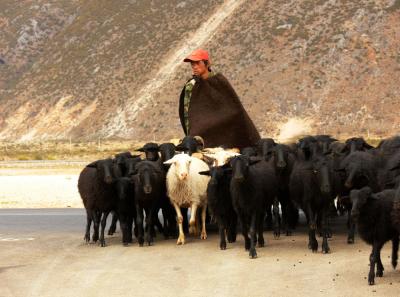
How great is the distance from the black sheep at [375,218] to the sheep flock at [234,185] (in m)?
0.84

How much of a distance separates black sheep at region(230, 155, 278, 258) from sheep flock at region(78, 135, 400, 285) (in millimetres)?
18

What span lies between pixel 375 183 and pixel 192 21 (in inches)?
3584

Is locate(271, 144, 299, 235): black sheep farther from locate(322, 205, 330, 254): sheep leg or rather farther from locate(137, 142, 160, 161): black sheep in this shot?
locate(137, 142, 160, 161): black sheep

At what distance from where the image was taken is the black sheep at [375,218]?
12.2 metres

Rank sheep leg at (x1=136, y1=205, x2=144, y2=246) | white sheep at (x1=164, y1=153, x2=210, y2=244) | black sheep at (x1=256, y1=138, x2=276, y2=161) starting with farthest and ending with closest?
black sheep at (x1=256, y1=138, x2=276, y2=161), white sheep at (x1=164, y1=153, x2=210, y2=244), sheep leg at (x1=136, y1=205, x2=144, y2=246)

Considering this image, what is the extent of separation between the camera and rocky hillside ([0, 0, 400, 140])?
279 feet

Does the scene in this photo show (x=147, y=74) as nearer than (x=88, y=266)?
No

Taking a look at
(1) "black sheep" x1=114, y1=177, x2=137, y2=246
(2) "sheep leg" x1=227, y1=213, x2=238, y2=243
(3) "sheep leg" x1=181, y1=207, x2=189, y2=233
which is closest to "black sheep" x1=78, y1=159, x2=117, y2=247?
(1) "black sheep" x1=114, y1=177, x2=137, y2=246

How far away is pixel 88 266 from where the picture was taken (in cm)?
1423

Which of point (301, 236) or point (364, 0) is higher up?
point (364, 0)

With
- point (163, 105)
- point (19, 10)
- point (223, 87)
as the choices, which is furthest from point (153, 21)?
point (223, 87)

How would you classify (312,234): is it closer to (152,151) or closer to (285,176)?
(285,176)

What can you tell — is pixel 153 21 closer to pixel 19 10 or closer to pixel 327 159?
pixel 19 10

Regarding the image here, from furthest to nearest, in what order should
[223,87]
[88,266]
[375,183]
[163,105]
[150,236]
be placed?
[163,105], [223,87], [150,236], [375,183], [88,266]
